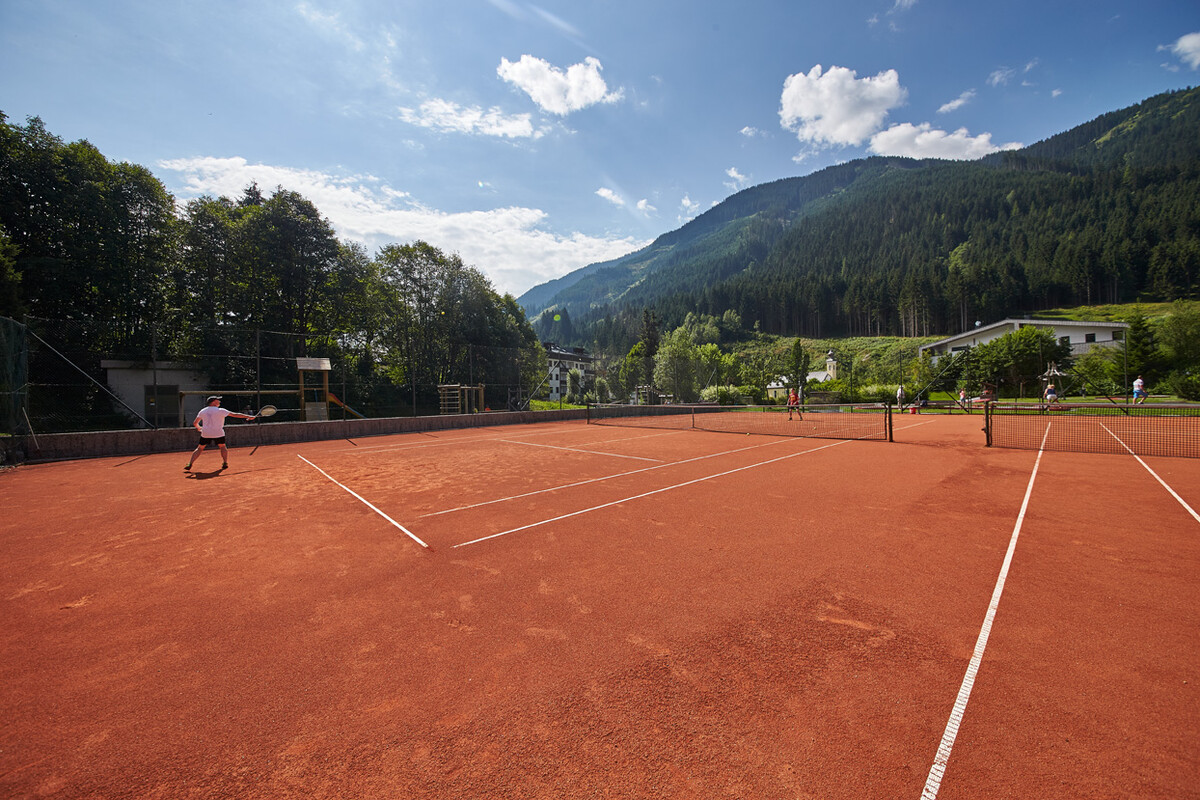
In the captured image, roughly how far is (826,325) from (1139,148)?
184m

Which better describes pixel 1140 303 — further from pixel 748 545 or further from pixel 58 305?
pixel 58 305

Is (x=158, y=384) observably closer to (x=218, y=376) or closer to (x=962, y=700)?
(x=218, y=376)

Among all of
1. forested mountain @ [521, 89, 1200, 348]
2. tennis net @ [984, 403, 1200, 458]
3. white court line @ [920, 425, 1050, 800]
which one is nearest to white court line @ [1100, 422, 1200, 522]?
tennis net @ [984, 403, 1200, 458]

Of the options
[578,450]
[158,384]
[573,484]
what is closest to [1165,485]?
[573,484]

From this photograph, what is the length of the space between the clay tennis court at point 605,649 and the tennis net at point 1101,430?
7.60m

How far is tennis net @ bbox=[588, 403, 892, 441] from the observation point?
1959 cm

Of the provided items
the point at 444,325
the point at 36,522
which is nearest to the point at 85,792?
the point at 36,522

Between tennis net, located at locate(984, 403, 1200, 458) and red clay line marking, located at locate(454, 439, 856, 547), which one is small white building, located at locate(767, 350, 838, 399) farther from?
red clay line marking, located at locate(454, 439, 856, 547)

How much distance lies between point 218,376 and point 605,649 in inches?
1190

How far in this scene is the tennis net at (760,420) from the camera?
64.3 ft

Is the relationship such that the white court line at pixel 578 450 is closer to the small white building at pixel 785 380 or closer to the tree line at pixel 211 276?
the tree line at pixel 211 276

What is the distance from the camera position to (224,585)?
187 inches

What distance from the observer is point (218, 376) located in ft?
82.0

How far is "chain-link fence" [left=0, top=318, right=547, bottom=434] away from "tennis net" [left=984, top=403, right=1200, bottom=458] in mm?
24467
